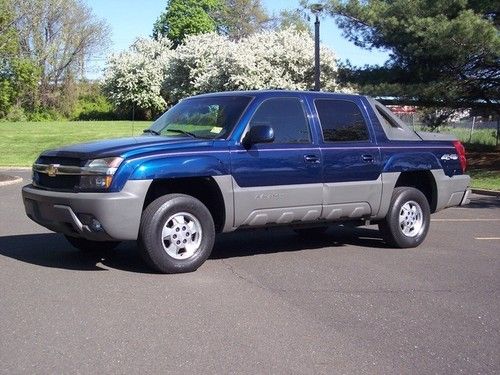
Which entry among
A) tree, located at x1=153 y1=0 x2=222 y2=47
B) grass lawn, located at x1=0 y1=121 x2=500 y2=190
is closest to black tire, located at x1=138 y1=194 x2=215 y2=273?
grass lawn, located at x1=0 y1=121 x2=500 y2=190

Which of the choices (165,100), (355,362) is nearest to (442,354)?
(355,362)

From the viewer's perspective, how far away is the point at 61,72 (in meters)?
65.5

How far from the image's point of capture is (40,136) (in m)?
36.3

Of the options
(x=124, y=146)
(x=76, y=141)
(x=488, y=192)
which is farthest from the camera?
(x=76, y=141)

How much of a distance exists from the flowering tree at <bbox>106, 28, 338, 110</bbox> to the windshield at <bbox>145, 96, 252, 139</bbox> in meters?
24.1

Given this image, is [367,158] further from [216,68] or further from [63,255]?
[216,68]

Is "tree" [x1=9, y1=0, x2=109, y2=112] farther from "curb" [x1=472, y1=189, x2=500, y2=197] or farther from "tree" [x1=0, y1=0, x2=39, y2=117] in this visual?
"curb" [x1=472, y1=189, x2=500, y2=197]

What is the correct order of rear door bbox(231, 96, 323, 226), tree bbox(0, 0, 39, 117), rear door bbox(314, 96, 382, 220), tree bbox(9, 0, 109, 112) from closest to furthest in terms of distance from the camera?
rear door bbox(231, 96, 323, 226), rear door bbox(314, 96, 382, 220), tree bbox(0, 0, 39, 117), tree bbox(9, 0, 109, 112)

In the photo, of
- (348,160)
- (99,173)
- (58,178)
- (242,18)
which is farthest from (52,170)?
(242,18)

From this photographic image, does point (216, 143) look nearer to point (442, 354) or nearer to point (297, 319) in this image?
point (297, 319)

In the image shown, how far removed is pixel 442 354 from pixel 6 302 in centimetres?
366

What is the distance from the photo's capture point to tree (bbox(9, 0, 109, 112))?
60531mm

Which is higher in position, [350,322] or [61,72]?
[61,72]

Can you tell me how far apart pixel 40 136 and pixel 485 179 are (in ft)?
77.1
